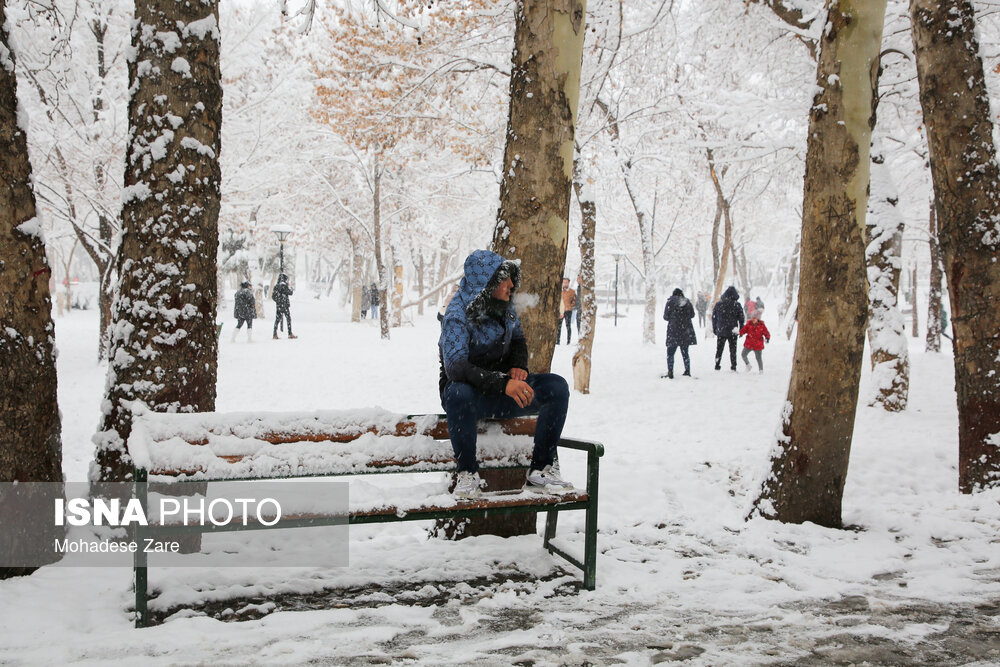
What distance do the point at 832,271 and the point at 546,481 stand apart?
2.44 m

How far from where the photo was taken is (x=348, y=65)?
12172mm

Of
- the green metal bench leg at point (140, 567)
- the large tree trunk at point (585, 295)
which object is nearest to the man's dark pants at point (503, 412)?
the green metal bench leg at point (140, 567)

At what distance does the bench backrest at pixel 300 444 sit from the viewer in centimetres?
339

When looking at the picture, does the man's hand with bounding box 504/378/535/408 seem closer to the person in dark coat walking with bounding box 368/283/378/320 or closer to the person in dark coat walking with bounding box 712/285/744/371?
the person in dark coat walking with bounding box 712/285/744/371

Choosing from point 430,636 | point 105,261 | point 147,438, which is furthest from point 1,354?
point 105,261

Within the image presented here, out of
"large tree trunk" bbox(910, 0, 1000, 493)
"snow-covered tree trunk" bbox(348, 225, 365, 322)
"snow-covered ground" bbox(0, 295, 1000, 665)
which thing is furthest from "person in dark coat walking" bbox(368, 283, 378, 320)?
"large tree trunk" bbox(910, 0, 1000, 493)

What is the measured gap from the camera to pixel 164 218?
3.96 m

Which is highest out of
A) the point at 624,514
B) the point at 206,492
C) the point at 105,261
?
the point at 105,261

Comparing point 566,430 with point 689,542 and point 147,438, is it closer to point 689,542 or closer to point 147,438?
point 689,542

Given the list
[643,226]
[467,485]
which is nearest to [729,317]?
[643,226]

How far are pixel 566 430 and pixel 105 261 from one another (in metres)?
11.5

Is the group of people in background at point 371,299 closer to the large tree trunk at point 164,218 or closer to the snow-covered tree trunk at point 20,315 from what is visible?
the large tree trunk at point 164,218

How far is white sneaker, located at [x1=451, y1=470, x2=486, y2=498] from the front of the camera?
3.72 meters

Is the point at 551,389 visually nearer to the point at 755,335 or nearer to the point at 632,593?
the point at 632,593
